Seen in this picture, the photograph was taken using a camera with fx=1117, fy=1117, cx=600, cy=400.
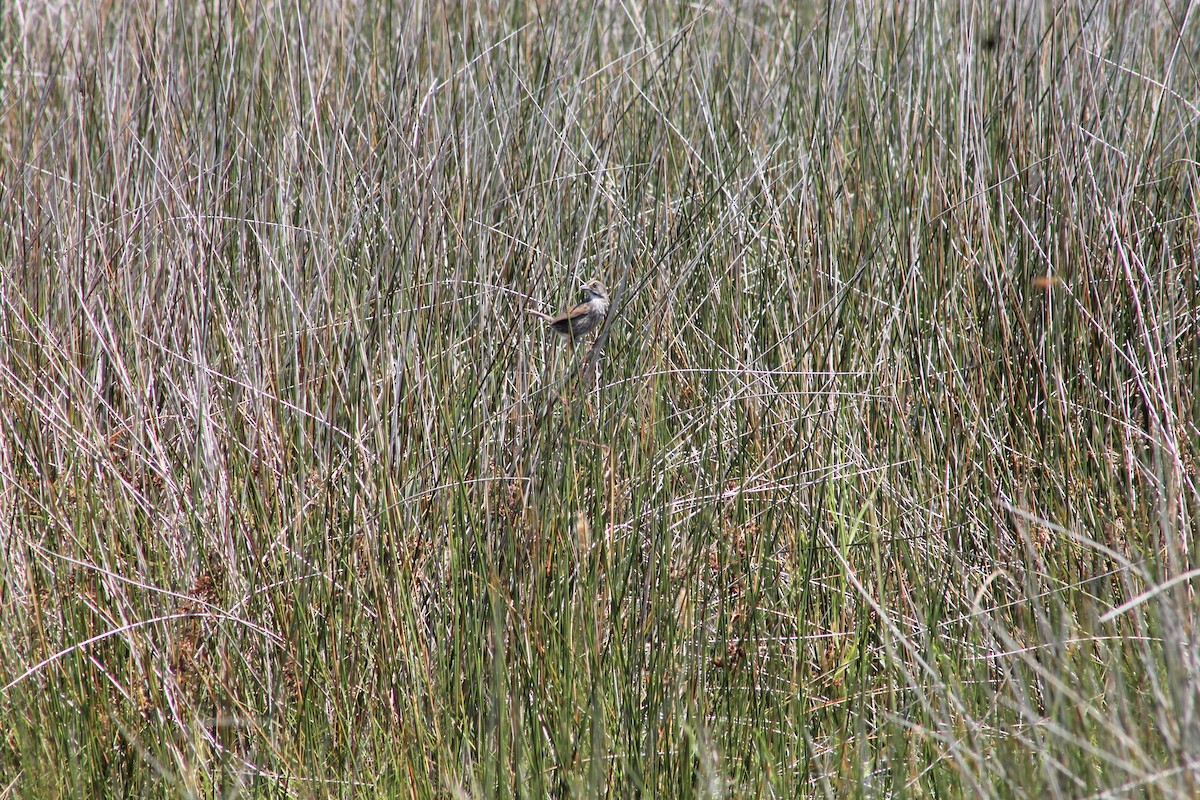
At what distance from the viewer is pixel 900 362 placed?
226 cm

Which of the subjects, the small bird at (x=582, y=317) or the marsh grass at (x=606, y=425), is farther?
the small bird at (x=582, y=317)

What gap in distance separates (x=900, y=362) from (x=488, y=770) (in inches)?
47.9

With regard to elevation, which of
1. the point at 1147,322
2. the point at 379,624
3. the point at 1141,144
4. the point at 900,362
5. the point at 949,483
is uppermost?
the point at 1141,144

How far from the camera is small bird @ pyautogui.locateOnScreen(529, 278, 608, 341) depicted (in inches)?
92.0

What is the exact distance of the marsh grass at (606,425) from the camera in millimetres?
1702

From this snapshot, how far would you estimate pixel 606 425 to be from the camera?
2.06 meters

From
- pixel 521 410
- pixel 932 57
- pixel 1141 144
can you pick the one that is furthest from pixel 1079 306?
pixel 521 410

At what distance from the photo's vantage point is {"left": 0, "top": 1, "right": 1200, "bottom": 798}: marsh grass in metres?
1.70

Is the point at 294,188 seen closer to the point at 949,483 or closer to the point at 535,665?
the point at 535,665

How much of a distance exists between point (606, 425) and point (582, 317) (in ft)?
1.25

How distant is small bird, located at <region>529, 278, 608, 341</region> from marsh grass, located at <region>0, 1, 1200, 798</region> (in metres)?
0.07

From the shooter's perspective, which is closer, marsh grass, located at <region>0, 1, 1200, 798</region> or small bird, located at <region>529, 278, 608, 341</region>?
marsh grass, located at <region>0, 1, 1200, 798</region>

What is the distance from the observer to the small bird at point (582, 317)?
7.66 feet

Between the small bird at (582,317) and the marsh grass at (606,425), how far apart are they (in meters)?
0.07
